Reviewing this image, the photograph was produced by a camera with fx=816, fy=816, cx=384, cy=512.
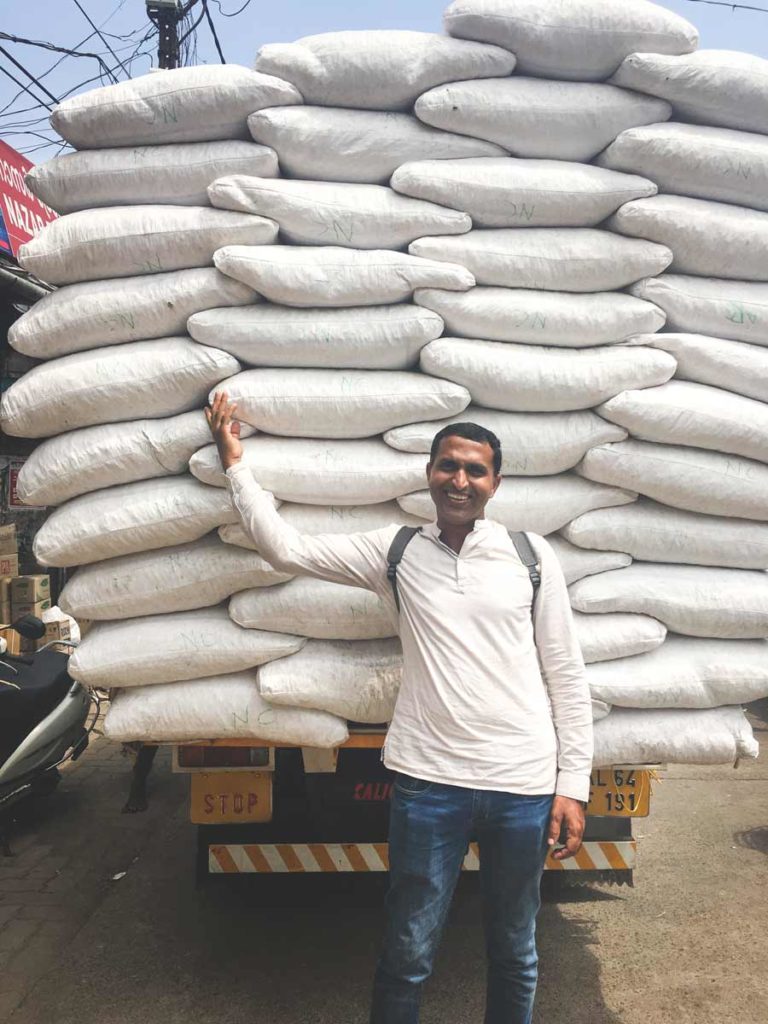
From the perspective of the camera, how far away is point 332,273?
204 cm

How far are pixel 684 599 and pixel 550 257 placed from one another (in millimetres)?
957

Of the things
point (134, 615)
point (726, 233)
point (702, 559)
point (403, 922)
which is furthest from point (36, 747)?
point (726, 233)

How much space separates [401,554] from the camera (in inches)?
74.2

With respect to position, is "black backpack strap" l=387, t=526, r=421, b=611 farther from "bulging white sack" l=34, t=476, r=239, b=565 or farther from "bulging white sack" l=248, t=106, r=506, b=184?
"bulging white sack" l=248, t=106, r=506, b=184

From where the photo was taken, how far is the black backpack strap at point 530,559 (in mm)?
1866

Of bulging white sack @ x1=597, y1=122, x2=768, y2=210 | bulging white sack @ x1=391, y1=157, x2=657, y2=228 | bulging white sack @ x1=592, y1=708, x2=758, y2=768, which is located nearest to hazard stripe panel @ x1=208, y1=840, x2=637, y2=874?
bulging white sack @ x1=592, y1=708, x2=758, y2=768

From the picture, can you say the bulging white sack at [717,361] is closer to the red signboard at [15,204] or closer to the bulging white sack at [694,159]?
the bulging white sack at [694,159]

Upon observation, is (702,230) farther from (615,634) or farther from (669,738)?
(669,738)

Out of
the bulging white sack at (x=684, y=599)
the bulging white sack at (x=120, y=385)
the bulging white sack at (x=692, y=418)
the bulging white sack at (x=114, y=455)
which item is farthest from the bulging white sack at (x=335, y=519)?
the bulging white sack at (x=692, y=418)

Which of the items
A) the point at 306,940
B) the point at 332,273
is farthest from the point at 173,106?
the point at 306,940

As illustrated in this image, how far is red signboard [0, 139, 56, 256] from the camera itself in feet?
18.6

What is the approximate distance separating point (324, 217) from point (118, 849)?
284cm

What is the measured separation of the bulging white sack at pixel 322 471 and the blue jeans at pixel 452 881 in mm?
701

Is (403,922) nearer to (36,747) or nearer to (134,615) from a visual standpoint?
(134,615)
